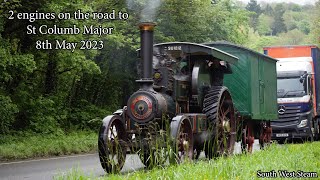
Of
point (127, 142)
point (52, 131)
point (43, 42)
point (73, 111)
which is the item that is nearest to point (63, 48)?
point (43, 42)

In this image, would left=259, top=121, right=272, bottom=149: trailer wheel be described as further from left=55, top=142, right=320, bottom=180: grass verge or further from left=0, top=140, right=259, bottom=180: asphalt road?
left=55, top=142, right=320, bottom=180: grass verge

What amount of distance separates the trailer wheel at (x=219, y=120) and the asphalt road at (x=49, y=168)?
169 cm

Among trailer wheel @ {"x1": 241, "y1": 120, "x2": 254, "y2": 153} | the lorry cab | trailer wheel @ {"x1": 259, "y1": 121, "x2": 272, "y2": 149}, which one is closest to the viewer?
trailer wheel @ {"x1": 241, "y1": 120, "x2": 254, "y2": 153}

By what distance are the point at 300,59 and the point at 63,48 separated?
30.2ft

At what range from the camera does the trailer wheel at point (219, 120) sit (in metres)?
13.5

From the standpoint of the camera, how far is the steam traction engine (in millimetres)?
→ 11625

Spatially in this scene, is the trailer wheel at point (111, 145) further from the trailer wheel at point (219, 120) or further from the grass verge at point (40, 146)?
the grass verge at point (40, 146)

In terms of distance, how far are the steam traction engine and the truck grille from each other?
881cm

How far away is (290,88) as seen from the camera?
920 inches

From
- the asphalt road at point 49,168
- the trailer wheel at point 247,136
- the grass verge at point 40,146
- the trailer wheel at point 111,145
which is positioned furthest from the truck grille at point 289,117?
the trailer wheel at point 111,145

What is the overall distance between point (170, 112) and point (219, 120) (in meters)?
1.80

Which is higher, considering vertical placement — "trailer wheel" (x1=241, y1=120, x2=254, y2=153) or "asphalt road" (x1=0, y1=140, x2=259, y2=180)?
"trailer wheel" (x1=241, y1=120, x2=254, y2=153)

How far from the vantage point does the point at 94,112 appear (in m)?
29.7

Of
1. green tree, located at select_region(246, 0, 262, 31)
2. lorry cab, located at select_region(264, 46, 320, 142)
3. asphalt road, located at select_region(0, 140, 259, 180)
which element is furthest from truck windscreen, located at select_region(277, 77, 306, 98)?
green tree, located at select_region(246, 0, 262, 31)
